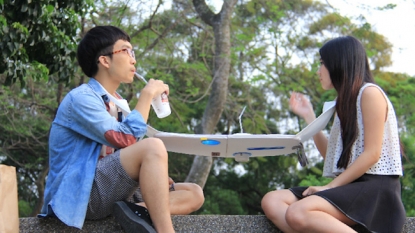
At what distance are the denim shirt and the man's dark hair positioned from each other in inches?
10.0

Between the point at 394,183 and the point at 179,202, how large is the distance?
3.67 ft

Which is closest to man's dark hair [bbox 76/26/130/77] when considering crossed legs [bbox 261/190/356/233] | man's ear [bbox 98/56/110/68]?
man's ear [bbox 98/56/110/68]

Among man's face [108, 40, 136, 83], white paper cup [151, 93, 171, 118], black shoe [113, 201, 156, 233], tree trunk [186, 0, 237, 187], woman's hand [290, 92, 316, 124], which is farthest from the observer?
tree trunk [186, 0, 237, 187]

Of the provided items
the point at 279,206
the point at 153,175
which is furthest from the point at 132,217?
the point at 279,206

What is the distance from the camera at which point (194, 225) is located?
319cm

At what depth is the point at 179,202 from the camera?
11.0 ft

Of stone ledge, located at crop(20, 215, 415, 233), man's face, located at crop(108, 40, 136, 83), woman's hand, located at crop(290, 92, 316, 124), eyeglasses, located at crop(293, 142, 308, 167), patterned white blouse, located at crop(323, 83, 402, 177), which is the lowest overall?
stone ledge, located at crop(20, 215, 415, 233)

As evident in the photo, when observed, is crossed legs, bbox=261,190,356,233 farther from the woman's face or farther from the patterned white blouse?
the woman's face

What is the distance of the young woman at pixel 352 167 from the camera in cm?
296

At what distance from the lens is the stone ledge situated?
10.2 feet

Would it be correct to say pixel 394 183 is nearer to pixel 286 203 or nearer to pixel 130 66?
pixel 286 203

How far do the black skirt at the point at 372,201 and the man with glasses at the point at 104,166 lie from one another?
810 millimetres

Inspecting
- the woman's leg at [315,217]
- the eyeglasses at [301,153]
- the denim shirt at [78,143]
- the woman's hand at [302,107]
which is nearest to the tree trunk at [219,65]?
the woman's hand at [302,107]

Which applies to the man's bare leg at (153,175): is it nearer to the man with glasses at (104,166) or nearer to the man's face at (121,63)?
the man with glasses at (104,166)
